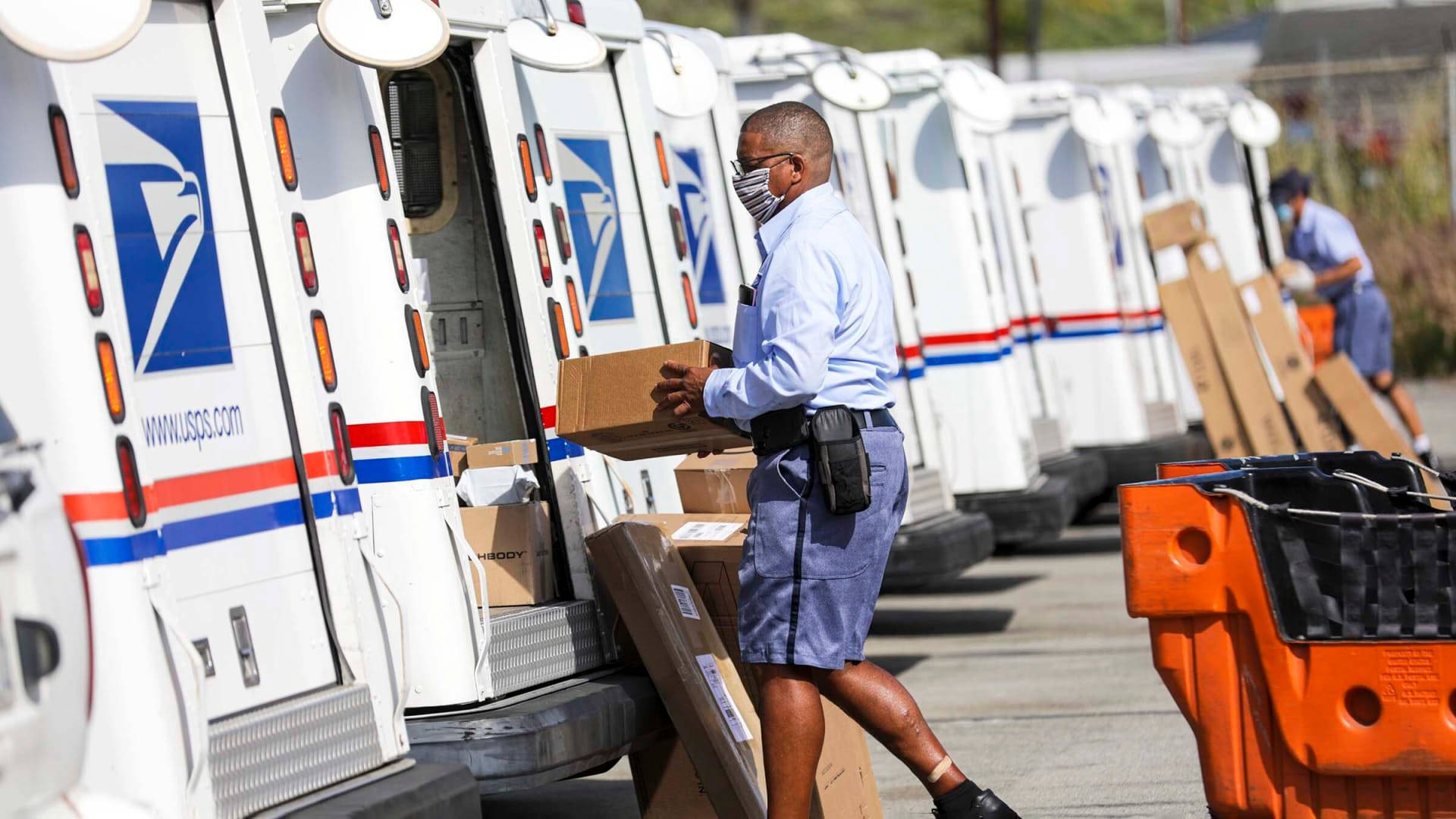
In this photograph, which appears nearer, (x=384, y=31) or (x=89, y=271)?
(x=89, y=271)

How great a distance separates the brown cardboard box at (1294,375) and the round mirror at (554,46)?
684 centimetres

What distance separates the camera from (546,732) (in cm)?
543

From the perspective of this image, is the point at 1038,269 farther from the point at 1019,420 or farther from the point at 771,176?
the point at 771,176

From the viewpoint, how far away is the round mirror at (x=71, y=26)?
401 cm

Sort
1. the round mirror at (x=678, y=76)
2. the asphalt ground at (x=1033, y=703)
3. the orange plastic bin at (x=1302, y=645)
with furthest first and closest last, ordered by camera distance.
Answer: the round mirror at (x=678, y=76) → the asphalt ground at (x=1033, y=703) → the orange plastic bin at (x=1302, y=645)

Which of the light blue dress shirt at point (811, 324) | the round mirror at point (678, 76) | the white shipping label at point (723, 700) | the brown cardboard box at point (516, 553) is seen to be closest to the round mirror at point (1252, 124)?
the round mirror at point (678, 76)

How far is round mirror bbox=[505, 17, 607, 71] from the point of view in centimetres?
637

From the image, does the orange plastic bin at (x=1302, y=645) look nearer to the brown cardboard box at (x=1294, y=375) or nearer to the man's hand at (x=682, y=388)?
the man's hand at (x=682, y=388)

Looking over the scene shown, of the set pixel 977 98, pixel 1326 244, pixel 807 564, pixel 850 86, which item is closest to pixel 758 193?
pixel 807 564

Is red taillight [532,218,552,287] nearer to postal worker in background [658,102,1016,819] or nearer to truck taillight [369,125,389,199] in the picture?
truck taillight [369,125,389,199]

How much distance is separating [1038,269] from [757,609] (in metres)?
8.38

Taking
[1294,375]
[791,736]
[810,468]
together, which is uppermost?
[810,468]

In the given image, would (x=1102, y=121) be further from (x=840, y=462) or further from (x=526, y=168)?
(x=840, y=462)

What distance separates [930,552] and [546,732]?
422 centimetres
